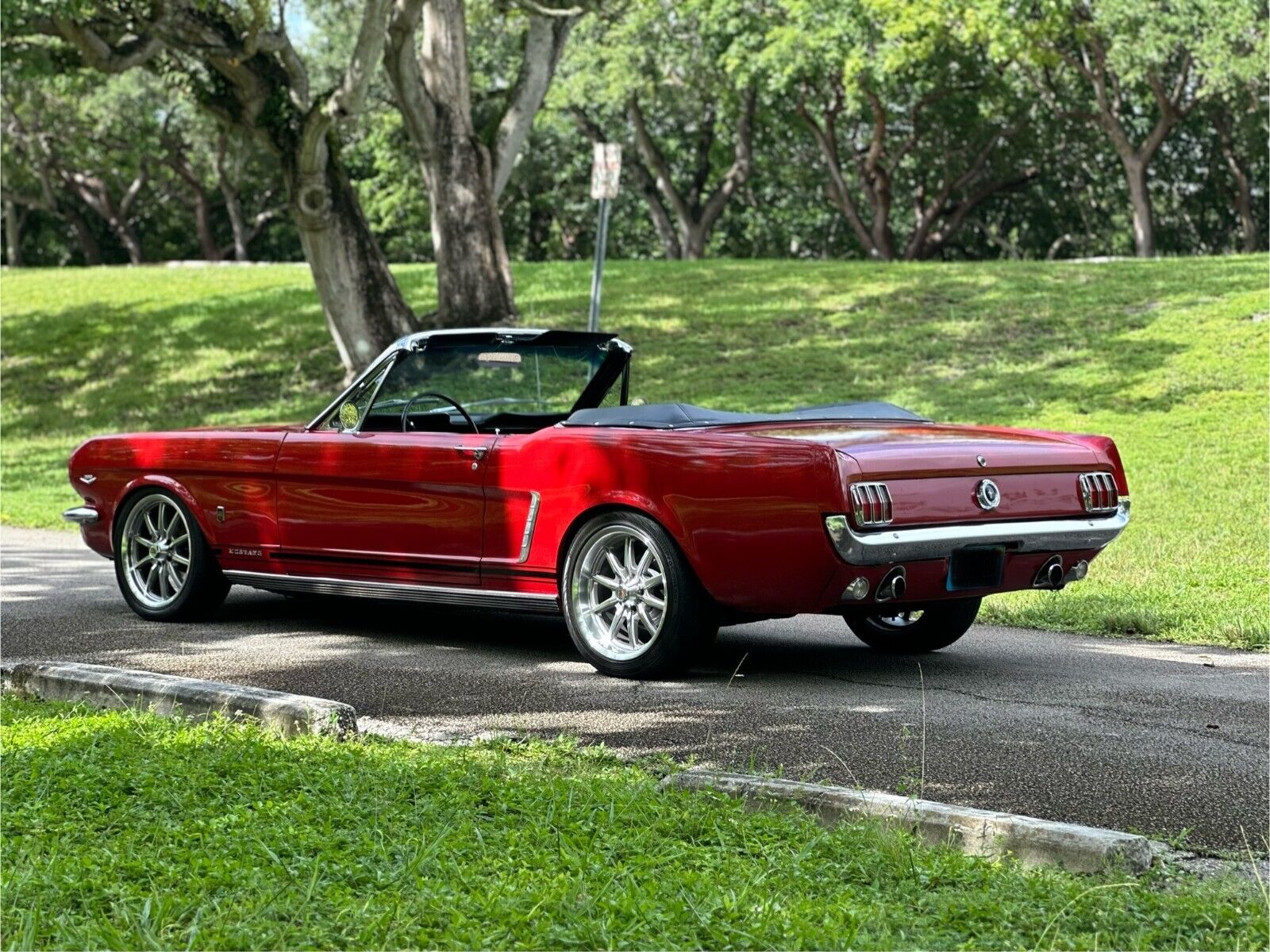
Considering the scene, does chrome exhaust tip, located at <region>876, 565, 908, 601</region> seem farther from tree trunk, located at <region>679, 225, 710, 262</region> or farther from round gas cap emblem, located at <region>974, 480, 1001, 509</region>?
tree trunk, located at <region>679, 225, 710, 262</region>

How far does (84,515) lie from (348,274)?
11098 mm

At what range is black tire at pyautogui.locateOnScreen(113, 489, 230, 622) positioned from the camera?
8641mm

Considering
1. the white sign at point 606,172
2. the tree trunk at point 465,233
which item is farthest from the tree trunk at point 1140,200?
the white sign at point 606,172

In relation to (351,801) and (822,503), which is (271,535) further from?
(351,801)

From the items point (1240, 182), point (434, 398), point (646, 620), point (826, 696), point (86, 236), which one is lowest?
point (826, 696)

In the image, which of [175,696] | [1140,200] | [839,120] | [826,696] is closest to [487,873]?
[175,696]

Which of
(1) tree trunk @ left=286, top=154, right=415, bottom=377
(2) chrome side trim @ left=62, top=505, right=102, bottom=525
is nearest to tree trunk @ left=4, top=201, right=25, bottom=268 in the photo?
(1) tree trunk @ left=286, top=154, right=415, bottom=377

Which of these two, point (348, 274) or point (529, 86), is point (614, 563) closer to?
point (348, 274)

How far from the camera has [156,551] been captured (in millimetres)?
8875

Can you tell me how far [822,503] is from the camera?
625cm

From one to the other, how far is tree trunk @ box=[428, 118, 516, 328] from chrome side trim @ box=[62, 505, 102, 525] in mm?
12017

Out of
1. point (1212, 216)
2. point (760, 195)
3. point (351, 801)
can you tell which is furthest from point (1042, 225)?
point (351, 801)

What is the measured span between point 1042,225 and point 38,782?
5208 cm

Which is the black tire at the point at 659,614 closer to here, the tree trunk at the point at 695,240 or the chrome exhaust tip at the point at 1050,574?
the chrome exhaust tip at the point at 1050,574
